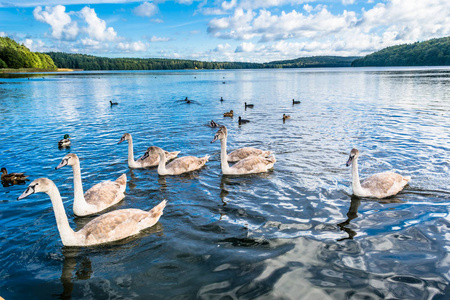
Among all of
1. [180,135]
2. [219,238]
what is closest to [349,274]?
[219,238]

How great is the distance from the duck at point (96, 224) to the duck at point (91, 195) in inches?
56.7

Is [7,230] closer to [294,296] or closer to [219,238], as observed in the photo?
[219,238]

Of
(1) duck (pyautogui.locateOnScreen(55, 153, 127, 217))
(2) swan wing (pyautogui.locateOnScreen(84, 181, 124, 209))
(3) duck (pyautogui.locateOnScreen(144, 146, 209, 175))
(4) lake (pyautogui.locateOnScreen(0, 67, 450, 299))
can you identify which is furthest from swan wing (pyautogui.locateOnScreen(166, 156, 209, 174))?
(2) swan wing (pyautogui.locateOnScreen(84, 181, 124, 209))

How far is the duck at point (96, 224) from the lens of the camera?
715 centimetres

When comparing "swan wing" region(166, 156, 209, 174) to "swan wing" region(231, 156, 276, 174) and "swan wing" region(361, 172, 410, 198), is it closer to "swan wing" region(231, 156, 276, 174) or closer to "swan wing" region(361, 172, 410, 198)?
"swan wing" region(231, 156, 276, 174)

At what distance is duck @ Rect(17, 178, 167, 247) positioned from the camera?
7148mm

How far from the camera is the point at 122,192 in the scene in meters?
10.3

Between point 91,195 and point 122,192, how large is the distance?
3.51 ft

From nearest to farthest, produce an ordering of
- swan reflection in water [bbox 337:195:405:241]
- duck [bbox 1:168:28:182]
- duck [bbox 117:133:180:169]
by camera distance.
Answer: swan reflection in water [bbox 337:195:405:241] < duck [bbox 1:168:28:182] < duck [bbox 117:133:180:169]

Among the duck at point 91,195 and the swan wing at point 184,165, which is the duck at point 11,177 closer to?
the duck at point 91,195

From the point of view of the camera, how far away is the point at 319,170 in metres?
12.3

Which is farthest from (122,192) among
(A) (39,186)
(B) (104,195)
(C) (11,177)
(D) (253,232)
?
(D) (253,232)

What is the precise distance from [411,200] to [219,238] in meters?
6.38

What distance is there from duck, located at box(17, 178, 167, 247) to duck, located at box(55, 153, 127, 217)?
1.44m
